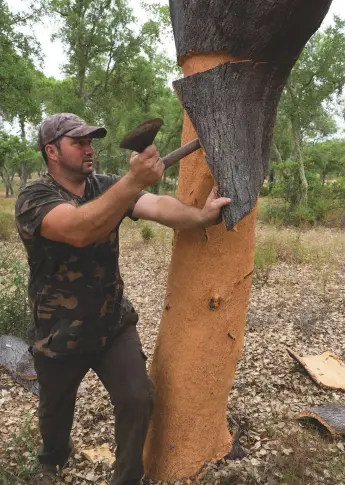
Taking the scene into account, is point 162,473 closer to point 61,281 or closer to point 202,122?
point 61,281

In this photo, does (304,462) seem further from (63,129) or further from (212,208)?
(63,129)

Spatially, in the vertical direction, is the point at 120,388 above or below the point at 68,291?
below

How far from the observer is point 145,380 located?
211cm

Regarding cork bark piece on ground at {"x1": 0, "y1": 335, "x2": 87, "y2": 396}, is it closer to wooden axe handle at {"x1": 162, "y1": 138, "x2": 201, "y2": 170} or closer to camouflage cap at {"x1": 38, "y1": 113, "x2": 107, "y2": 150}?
camouflage cap at {"x1": 38, "y1": 113, "x2": 107, "y2": 150}

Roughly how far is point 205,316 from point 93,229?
77 centimetres

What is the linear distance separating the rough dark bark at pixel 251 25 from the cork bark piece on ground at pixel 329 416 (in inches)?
85.8

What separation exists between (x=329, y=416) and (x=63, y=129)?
7.91 feet

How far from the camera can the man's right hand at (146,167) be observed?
1.64 meters

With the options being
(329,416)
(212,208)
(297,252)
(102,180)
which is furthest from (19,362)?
(297,252)

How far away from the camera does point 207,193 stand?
2.03 metres

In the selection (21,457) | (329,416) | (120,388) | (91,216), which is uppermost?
(91,216)

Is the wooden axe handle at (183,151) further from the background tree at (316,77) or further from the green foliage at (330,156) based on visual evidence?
the green foliage at (330,156)

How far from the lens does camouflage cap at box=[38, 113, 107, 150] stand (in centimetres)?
207

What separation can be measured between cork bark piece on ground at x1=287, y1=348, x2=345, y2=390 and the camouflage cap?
8.58 feet
